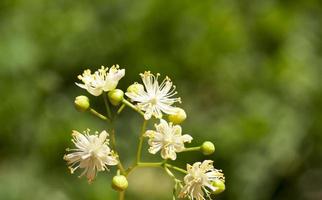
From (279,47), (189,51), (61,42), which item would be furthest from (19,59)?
(279,47)

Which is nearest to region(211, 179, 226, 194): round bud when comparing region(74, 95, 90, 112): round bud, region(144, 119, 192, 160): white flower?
region(144, 119, 192, 160): white flower

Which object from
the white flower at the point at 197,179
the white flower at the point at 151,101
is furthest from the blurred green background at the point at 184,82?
the white flower at the point at 197,179

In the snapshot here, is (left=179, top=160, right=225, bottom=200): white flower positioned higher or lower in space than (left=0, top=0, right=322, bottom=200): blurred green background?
lower

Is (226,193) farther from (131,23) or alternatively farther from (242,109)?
(131,23)

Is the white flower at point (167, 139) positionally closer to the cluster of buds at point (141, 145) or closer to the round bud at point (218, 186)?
the cluster of buds at point (141, 145)

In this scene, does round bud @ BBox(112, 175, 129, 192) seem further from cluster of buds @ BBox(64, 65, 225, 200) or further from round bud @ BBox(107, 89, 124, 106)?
round bud @ BBox(107, 89, 124, 106)

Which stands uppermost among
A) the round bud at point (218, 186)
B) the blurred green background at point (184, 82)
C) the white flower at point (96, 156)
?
the blurred green background at point (184, 82)
